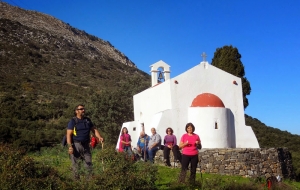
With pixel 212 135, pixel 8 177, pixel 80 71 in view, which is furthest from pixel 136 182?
pixel 80 71

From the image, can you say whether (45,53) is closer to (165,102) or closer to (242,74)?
(242,74)

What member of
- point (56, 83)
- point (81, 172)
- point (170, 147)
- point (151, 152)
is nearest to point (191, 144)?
point (81, 172)

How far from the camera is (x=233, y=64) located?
2672 cm

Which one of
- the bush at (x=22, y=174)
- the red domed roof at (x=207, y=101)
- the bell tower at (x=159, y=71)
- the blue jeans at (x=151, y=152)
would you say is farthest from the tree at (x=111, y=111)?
the bush at (x=22, y=174)

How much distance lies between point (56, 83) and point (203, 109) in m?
28.1

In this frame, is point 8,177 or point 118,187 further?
point 118,187

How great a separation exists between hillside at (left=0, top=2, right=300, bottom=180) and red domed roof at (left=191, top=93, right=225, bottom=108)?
17.9 ft

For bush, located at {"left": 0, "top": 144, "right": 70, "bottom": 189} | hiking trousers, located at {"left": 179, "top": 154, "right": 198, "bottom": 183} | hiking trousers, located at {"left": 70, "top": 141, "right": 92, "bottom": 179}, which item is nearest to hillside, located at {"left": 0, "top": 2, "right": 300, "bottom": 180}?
hiking trousers, located at {"left": 179, "top": 154, "right": 198, "bottom": 183}

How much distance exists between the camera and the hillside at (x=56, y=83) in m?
25.7

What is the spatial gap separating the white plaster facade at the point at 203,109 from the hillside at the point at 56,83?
3.97 meters

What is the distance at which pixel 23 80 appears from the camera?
38.2 metres

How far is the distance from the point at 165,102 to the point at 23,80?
2619 centimetres

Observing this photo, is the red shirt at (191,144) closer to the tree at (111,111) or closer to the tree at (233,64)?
the tree at (111,111)

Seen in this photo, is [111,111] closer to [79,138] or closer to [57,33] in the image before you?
[79,138]
